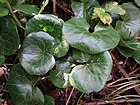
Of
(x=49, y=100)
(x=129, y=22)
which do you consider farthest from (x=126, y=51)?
(x=49, y=100)

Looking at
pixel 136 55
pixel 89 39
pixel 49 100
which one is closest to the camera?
pixel 89 39

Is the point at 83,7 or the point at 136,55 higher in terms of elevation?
the point at 83,7

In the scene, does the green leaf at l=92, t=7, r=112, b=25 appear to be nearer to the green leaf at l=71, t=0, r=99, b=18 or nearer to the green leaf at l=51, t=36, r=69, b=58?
the green leaf at l=71, t=0, r=99, b=18

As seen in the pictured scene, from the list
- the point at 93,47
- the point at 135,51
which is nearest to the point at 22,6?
the point at 93,47

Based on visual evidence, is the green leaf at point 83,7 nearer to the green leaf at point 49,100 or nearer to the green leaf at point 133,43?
the green leaf at point 133,43

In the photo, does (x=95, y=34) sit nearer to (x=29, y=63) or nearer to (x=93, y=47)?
(x=93, y=47)

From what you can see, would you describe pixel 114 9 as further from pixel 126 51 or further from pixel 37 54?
pixel 37 54

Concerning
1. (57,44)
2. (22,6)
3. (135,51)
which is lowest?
(135,51)
